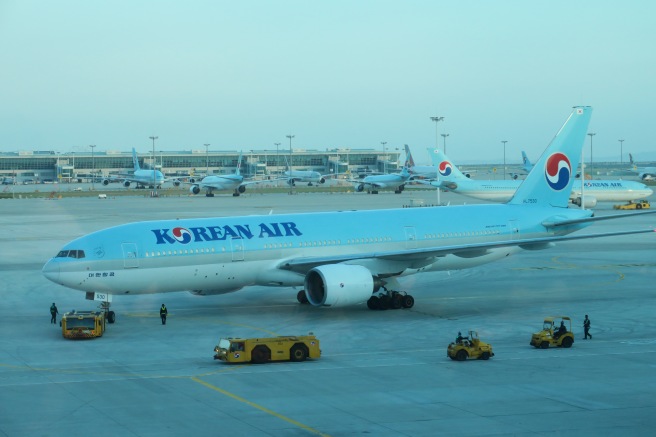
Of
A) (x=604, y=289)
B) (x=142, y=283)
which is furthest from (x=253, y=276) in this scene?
(x=604, y=289)

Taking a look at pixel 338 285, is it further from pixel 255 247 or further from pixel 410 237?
pixel 410 237

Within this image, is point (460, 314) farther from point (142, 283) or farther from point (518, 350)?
point (142, 283)

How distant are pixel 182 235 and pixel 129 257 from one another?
8.96 ft

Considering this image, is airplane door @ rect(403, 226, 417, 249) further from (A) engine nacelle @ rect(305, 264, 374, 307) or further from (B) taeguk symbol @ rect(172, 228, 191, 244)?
(B) taeguk symbol @ rect(172, 228, 191, 244)

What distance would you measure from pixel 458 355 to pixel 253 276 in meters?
13.3

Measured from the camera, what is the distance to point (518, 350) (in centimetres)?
3350

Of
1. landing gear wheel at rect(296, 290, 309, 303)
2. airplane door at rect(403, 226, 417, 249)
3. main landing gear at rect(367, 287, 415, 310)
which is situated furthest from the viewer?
airplane door at rect(403, 226, 417, 249)

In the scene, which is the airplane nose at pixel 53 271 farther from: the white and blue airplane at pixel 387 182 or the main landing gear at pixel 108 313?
the white and blue airplane at pixel 387 182

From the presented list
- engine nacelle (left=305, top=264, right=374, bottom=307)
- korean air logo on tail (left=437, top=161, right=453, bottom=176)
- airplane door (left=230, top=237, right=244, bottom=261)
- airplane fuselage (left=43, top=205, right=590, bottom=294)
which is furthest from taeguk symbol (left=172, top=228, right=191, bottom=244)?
korean air logo on tail (left=437, top=161, right=453, bottom=176)

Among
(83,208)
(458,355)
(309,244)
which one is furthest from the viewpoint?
(83,208)

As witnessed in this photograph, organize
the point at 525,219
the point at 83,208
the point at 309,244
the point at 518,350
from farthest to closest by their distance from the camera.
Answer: the point at 83,208 → the point at 525,219 → the point at 309,244 → the point at 518,350

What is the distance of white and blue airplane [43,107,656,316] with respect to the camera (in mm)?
39156

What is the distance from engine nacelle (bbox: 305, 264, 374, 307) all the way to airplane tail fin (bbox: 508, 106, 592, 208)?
1396cm

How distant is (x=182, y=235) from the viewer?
133ft
